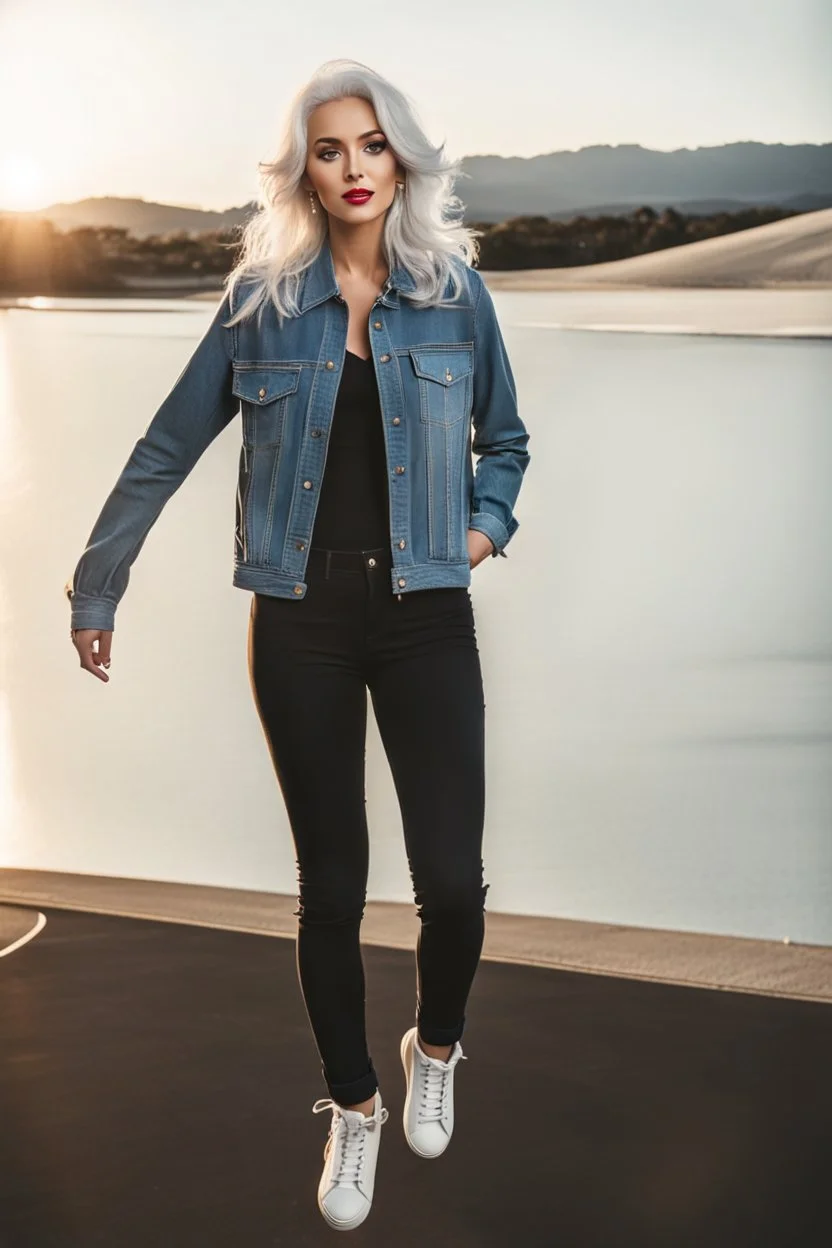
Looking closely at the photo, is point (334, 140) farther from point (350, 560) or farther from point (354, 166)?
point (350, 560)

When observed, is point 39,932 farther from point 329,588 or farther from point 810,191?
point 810,191

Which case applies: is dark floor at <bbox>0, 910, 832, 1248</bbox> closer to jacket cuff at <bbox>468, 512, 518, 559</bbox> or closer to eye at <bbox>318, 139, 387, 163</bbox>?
jacket cuff at <bbox>468, 512, 518, 559</bbox>

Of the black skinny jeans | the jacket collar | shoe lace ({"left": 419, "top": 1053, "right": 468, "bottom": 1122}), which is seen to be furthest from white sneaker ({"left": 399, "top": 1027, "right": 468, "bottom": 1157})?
the jacket collar

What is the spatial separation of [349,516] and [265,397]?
0.19 m

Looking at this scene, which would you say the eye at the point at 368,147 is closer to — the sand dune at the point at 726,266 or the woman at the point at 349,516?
the woman at the point at 349,516

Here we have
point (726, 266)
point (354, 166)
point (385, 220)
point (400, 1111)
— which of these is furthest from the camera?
point (726, 266)

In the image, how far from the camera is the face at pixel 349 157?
173 cm

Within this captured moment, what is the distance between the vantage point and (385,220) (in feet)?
6.04

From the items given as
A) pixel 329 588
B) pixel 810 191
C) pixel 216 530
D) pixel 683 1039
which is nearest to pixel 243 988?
pixel 683 1039

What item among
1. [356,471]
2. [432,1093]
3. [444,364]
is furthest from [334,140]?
[432,1093]

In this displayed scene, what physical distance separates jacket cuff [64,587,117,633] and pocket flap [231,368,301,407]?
1.11 feet

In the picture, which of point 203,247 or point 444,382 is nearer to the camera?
point 444,382

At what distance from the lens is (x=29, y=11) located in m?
4.66

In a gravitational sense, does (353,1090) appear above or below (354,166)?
below
